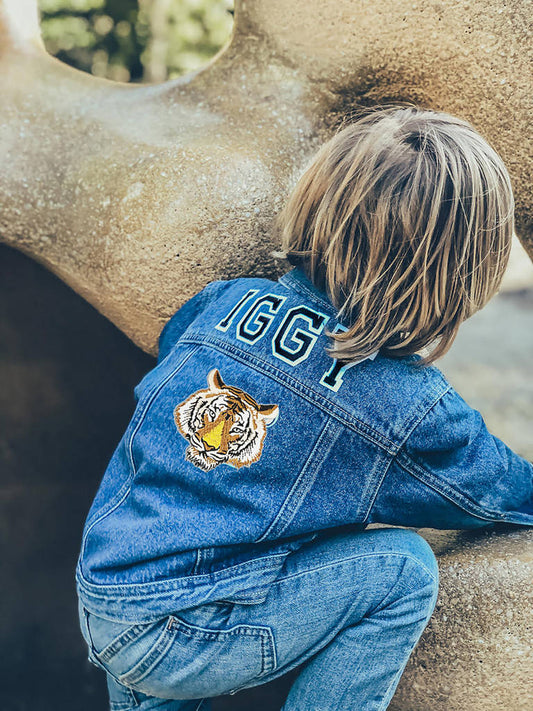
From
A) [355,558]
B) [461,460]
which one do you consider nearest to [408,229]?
[461,460]

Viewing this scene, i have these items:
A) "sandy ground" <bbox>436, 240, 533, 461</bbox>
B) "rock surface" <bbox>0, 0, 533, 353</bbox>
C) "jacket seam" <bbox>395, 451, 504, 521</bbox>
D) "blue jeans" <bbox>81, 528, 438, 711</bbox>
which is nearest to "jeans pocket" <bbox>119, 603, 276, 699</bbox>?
"blue jeans" <bbox>81, 528, 438, 711</bbox>

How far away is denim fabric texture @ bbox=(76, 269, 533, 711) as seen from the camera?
86cm

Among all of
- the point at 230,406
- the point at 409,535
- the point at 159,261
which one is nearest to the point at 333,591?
the point at 409,535

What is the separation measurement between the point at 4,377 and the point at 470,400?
2056mm

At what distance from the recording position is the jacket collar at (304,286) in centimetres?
92

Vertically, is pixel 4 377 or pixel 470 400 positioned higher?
pixel 4 377

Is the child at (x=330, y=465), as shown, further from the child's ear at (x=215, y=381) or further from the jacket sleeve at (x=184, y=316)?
the jacket sleeve at (x=184, y=316)

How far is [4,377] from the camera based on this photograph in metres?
1.39

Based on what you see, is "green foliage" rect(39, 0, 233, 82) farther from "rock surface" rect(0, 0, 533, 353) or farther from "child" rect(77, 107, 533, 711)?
"child" rect(77, 107, 533, 711)

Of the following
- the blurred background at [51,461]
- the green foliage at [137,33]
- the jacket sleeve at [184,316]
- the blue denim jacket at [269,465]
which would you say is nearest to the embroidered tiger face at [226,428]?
the blue denim jacket at [269,465]

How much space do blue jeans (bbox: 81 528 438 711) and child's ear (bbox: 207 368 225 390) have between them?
0.24 m

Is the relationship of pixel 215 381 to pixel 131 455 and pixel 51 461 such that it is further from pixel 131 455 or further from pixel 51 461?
pixel 51 461

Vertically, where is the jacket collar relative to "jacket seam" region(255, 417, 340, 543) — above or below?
above

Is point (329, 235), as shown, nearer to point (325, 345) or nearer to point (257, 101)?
point (325, 345)
